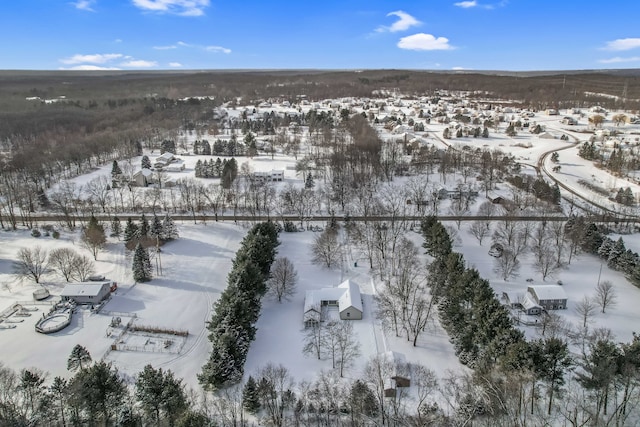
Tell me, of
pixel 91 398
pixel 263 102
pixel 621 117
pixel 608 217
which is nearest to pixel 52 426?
pixel 91 398

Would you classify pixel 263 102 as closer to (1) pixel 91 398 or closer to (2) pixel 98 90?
(2) pixel 98 90

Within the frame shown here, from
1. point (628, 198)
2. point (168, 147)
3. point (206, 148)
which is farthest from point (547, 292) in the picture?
point (168, 147)

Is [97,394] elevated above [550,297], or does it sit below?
above

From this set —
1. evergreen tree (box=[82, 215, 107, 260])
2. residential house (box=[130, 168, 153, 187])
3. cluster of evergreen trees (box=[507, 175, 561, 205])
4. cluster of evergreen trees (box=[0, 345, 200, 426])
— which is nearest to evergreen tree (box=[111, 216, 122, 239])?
evergreen tree (box=[82, 215, 107, 260])

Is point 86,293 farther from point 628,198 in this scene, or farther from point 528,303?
point 628,198

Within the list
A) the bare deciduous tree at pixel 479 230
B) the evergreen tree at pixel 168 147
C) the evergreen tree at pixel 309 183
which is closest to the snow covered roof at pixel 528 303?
the bare deciduous tree at pixel 479 230
